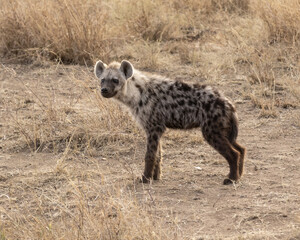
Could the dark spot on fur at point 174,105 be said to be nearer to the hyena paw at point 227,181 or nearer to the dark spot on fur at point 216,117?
the dark spot on fur at point 216,117

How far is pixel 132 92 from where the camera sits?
5684 millimetres

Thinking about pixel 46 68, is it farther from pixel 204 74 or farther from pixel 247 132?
pixel 247 132

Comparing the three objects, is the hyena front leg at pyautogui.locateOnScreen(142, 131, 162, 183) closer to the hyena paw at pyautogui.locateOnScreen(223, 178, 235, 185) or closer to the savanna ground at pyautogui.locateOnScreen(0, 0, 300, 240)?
the savanna ground at pyautogui.locateOnScreen(0, 0, 300, 240)

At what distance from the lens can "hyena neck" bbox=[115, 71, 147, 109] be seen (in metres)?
5.68

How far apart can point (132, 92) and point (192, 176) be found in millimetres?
873

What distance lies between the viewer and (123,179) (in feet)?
18.1

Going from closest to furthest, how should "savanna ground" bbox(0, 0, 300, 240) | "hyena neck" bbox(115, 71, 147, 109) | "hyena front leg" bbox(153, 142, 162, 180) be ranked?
"savanna ground" bbox(0, 0, 300, 240)
"hyena front leg" bbox(153, 142, 162, 180)
"hyena neck" bbox(115, 71, 147, 109)

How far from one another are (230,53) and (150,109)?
10.7 feet

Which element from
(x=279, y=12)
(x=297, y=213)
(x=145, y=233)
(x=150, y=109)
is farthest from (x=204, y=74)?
(x=145, y=233)

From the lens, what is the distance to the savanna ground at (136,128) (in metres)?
4.49

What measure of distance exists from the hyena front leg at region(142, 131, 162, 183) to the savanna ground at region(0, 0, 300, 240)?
0.09m

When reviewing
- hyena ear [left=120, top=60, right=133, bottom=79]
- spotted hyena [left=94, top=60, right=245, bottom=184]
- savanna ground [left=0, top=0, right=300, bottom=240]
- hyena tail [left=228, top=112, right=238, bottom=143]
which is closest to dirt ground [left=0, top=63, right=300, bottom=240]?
savanna ground [left=0, top=0, right=300, bottom=240]

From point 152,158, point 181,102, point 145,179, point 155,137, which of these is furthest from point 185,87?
point 145,179

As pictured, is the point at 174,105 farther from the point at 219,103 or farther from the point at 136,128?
the point at 136,128
